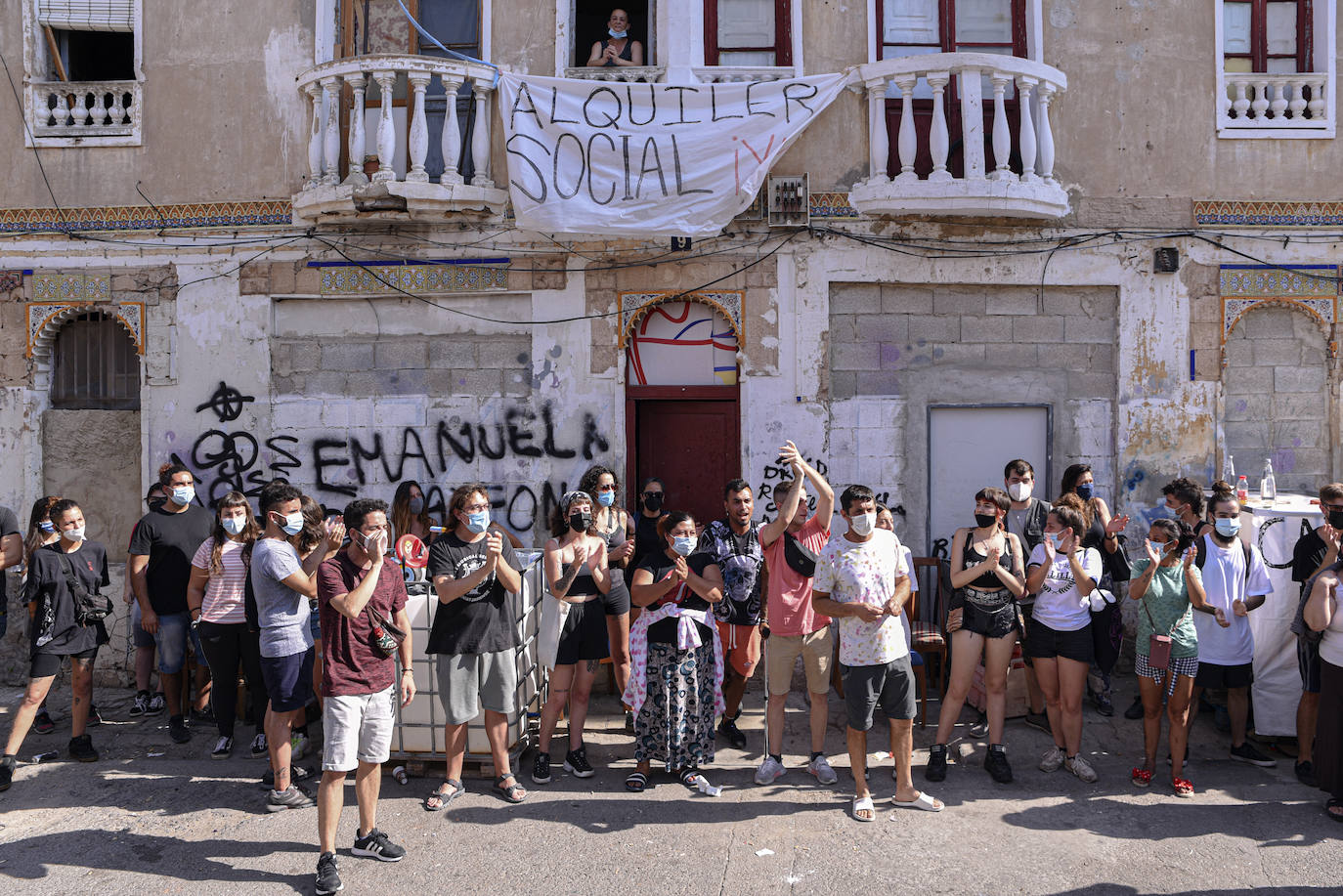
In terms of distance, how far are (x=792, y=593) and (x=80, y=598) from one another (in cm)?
483

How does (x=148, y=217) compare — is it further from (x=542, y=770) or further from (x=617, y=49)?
(x=542, y=770)

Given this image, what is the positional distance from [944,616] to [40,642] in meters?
6.66

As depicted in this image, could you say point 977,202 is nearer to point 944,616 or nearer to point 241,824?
point 944,616

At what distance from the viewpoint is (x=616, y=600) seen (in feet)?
21.4

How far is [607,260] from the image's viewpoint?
911 centimetres

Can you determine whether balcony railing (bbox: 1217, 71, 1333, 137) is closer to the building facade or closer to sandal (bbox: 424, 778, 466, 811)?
the building facade

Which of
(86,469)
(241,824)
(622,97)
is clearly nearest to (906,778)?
(241,824)

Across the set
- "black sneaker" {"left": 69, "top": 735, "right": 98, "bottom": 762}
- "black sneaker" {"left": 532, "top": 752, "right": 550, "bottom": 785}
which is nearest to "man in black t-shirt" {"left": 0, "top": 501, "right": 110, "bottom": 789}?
"black sneaker" {"left": 69, "top": 735, "right": 98, "bottom": 762}

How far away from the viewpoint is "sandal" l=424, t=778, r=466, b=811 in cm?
591

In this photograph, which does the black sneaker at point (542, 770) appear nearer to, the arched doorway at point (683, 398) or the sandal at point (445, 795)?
the sandal at point (445, 795)

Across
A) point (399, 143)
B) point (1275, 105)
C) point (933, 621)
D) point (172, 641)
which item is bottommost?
point (933, 621)

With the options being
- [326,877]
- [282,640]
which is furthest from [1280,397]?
[326,877]

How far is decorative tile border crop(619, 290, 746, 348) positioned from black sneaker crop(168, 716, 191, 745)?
4705 mm

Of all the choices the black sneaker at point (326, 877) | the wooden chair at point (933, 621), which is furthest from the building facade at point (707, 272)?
the black sneaker at point (326, 877)
